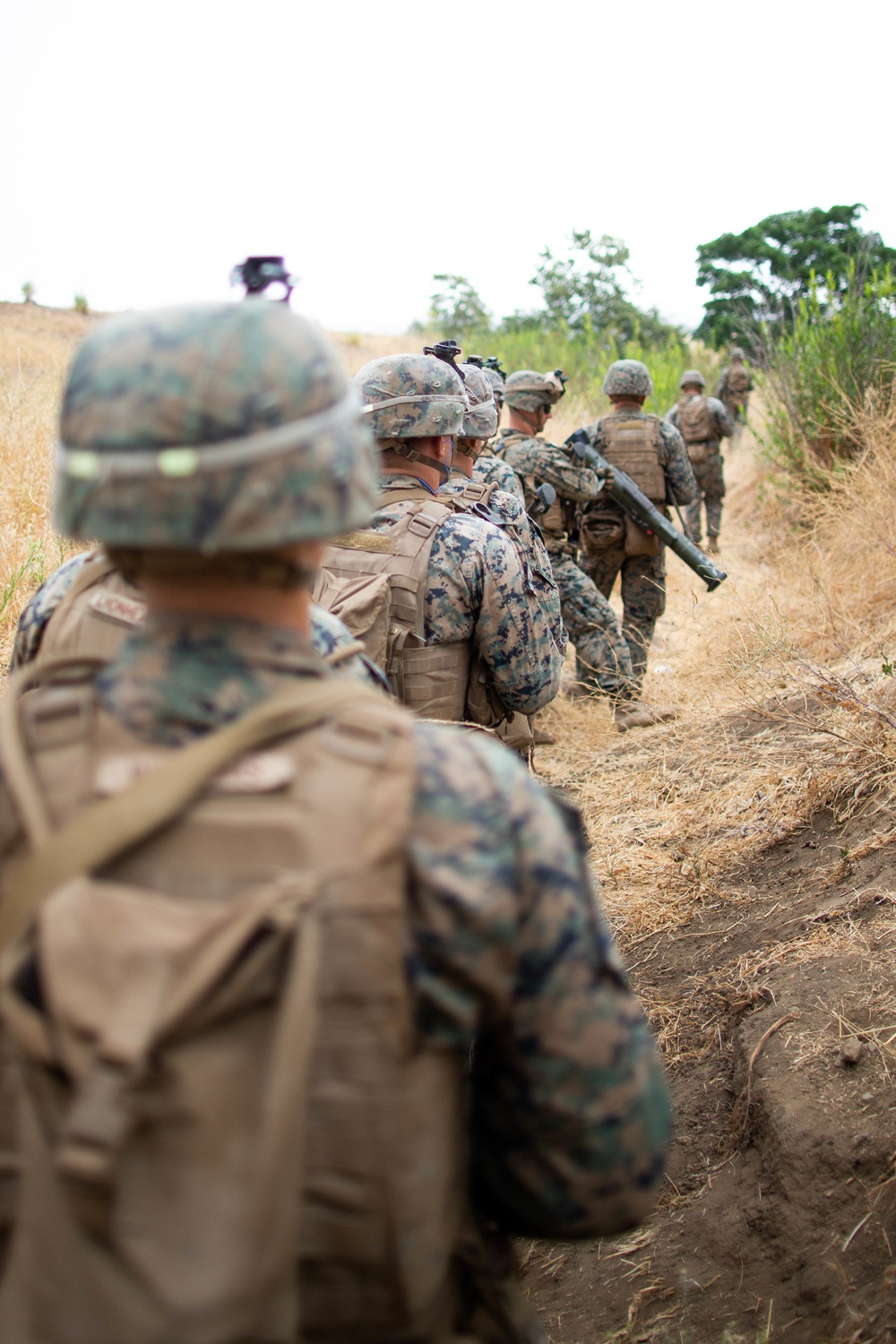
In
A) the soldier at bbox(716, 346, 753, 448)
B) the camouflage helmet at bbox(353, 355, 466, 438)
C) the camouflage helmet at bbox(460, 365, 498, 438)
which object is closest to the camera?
the camouflage helmet at bbox(353, 355, 466, 438)

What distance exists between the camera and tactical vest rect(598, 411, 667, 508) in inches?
279

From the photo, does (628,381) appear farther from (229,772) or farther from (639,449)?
(229,772)

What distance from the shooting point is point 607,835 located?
4.68 metres

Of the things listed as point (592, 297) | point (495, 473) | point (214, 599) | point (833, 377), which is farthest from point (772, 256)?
point (214, 599)

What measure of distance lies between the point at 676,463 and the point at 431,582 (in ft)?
14.9

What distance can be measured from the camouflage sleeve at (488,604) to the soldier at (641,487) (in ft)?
12.6

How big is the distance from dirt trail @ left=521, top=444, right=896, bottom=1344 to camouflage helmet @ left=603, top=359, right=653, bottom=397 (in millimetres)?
3125

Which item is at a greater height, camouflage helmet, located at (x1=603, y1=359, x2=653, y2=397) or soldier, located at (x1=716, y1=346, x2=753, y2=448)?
camouflage helmet, located at (x1=603, y1=359, x2=653, y2=397)

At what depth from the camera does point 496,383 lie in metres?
5.93

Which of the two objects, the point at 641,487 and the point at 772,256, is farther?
the point at 772,256

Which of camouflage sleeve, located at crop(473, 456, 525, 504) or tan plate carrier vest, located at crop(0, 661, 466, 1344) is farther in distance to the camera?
camouflage sleeve, located at crop(473, 456, 525, 504)

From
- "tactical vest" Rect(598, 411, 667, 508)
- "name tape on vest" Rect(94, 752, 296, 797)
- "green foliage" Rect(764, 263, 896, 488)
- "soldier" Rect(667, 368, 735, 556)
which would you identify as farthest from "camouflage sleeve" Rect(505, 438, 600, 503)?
"name tape on vest" Rect(94, 752, 296, 797)

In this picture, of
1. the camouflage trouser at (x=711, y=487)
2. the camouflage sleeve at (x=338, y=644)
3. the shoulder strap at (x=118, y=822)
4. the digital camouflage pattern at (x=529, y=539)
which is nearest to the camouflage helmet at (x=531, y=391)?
the digital camouflage pattern at (x=529, y=539)

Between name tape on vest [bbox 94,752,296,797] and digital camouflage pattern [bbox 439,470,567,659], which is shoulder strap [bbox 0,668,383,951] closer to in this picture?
name tape on vest [bbox 94,752,296,797]
